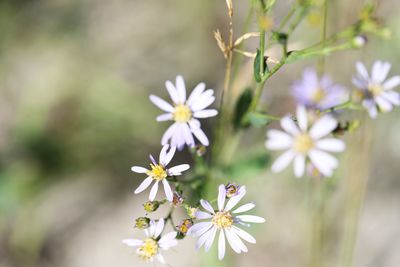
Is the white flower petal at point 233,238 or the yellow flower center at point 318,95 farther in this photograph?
the yellow flower center at point 318,95

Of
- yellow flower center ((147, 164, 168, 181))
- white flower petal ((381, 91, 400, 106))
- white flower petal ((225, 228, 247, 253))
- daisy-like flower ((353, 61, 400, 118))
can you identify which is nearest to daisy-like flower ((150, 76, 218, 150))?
yellow flower center ((147, 164, 168, 181))

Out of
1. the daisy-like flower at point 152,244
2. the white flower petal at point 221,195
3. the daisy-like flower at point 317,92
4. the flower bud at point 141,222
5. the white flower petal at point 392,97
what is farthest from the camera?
the daisy-like flower at point 317,92

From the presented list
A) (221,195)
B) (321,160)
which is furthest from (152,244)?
(321,160)

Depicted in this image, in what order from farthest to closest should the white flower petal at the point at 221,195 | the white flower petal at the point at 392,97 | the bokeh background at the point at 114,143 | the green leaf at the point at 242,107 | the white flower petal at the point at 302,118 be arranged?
1. the bokeh background at the point at 114,143
2. the green leaf at the point at 242,107
3. the white flower petal at the point at 392,97
4. the white flower petal at the point at 221,195
5. the white flower petal at the point at 302,118

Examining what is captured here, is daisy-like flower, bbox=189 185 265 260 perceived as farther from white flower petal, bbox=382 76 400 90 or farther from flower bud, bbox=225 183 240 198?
white flower petal, bbox=382 76 400 90

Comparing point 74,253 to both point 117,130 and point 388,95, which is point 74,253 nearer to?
point 117,130

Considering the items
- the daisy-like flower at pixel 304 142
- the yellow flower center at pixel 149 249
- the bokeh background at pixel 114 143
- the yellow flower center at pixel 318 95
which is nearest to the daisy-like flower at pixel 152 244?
the yellow flower center at pixel 149 249

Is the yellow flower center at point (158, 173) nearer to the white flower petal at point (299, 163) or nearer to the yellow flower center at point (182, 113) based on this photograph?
the yellow flower center at point (182, 113)
